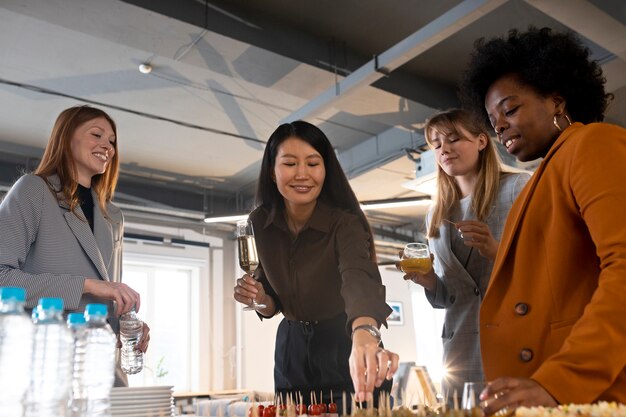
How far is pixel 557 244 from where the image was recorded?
1.20 m

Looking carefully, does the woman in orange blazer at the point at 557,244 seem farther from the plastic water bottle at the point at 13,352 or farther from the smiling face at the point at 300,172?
the plastic water bottle at the point at 13,352

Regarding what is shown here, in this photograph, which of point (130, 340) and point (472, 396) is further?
point (130, 340)

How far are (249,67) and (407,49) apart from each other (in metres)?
1.54

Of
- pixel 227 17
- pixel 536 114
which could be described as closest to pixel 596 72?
pixel 536 114

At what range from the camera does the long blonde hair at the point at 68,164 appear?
6.63ft

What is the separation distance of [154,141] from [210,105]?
143 cm

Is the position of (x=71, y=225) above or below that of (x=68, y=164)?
below

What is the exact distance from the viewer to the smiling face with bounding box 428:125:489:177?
236cm

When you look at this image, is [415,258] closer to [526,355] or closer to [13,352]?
[526,355]

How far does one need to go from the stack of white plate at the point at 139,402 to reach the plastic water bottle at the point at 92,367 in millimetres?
16

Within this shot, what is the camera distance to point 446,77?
6.19m

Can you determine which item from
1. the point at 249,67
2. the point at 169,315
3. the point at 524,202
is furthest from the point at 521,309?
the point at 169,315

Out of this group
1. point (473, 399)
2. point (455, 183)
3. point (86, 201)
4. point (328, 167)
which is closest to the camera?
point (473, 399)

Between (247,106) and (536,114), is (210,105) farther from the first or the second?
(536,114)
